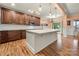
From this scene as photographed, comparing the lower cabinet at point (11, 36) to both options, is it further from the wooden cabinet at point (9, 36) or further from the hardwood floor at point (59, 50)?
the hardwood floor at point (59, 50)

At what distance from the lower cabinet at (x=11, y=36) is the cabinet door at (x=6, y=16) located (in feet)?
Result: 1.21

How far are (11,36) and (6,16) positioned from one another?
715 mm

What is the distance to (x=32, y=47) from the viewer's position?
3273mm

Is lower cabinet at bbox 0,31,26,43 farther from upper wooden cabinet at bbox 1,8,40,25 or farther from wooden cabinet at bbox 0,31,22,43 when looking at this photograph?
upper wooden cabinet at bbox 1,8,40,25

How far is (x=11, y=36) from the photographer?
344 cm

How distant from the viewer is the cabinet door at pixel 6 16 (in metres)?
3.60

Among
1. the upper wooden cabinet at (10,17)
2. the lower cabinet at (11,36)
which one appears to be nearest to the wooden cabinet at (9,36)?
the lower cabinet at (11,36)

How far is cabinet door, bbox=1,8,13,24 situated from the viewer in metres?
3.60

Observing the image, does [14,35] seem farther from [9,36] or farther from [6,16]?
[6,16]

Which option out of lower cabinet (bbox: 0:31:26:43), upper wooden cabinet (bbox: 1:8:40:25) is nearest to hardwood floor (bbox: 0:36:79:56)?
lower cabinet (bbox: 0:31:26:43)

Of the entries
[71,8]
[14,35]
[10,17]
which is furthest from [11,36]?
[71,8]

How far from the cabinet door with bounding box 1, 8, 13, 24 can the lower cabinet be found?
37 centimetres

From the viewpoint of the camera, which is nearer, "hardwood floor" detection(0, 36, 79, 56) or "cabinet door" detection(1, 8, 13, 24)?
"hardwood floor" detection(0, 36, 79, 56)

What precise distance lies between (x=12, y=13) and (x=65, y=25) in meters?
1.96
